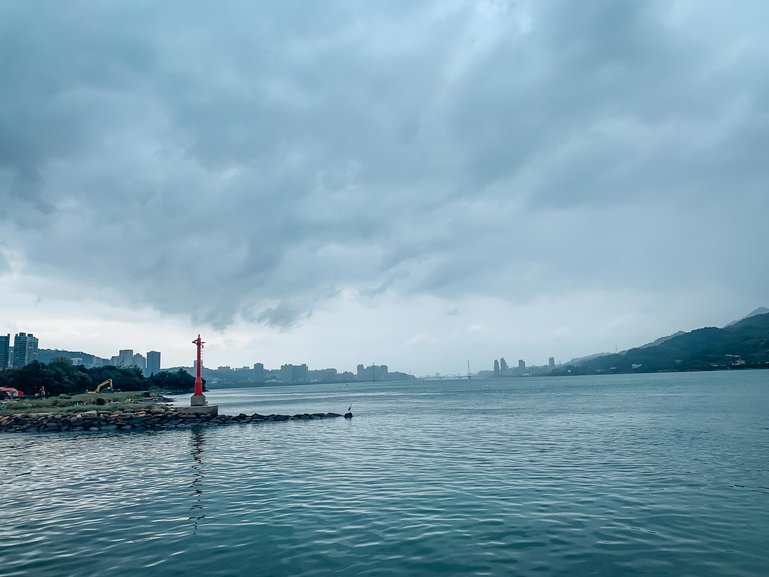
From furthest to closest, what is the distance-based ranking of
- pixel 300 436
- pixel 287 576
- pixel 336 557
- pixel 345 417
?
pixel 345 417 → pixel 300 436 → pixel 336 557 → pixel 287 576

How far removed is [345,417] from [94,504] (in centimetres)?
5455

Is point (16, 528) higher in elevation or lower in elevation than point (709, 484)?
higher

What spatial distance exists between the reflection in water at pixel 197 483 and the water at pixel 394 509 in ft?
0.44

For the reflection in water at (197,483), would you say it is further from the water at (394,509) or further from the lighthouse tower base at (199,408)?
the lighthouse tower base at (199,408)

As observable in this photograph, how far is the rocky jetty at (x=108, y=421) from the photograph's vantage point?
55094 mm

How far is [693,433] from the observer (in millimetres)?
44062

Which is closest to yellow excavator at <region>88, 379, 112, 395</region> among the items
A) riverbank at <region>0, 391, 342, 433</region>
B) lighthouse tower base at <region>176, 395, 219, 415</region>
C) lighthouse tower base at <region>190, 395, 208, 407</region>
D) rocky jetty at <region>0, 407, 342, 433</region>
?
riverbank at <region>0, 391, 342, 433</region>

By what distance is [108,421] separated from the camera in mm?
58969

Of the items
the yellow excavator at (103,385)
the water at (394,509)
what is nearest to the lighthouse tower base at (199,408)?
the water at (394,509)

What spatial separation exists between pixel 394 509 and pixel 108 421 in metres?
52.0

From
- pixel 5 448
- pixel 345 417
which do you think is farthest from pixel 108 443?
pixel 345 417

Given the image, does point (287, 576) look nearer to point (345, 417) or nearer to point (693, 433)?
point (693, 433)

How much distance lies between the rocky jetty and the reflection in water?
49.3ft

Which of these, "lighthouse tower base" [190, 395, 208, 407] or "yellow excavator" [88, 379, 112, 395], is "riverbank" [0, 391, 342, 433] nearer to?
"lighthouse tower base" [190, 395, 208, 407]
